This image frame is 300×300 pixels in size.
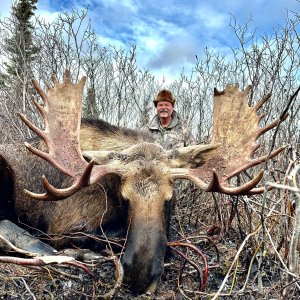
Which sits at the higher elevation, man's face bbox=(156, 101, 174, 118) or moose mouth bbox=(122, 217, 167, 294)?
man's face bbox=(156, 101, 174, 118)

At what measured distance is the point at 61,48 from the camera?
40.5ft

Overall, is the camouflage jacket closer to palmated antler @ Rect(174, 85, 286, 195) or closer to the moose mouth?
palmated antler @ Rect(174, 85, 286, 195)

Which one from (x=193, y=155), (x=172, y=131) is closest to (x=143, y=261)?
(x=193, y=155)

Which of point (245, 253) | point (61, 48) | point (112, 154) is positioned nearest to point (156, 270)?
point (245, 253)

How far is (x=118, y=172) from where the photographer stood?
4395mm

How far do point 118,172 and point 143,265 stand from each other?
3.82 ft

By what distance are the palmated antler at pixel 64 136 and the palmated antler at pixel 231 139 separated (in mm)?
978

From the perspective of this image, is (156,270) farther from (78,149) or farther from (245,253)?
(78,149)

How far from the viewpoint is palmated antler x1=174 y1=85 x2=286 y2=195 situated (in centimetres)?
450

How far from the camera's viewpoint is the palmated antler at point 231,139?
4.50 metres

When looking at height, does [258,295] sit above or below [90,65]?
below

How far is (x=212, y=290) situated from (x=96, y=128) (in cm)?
270

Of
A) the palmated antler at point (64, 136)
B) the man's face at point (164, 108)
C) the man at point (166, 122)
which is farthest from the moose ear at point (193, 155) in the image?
the man's face at point (164, 108)

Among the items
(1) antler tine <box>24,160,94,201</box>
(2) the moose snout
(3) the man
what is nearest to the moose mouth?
A: (2) the moose snout
